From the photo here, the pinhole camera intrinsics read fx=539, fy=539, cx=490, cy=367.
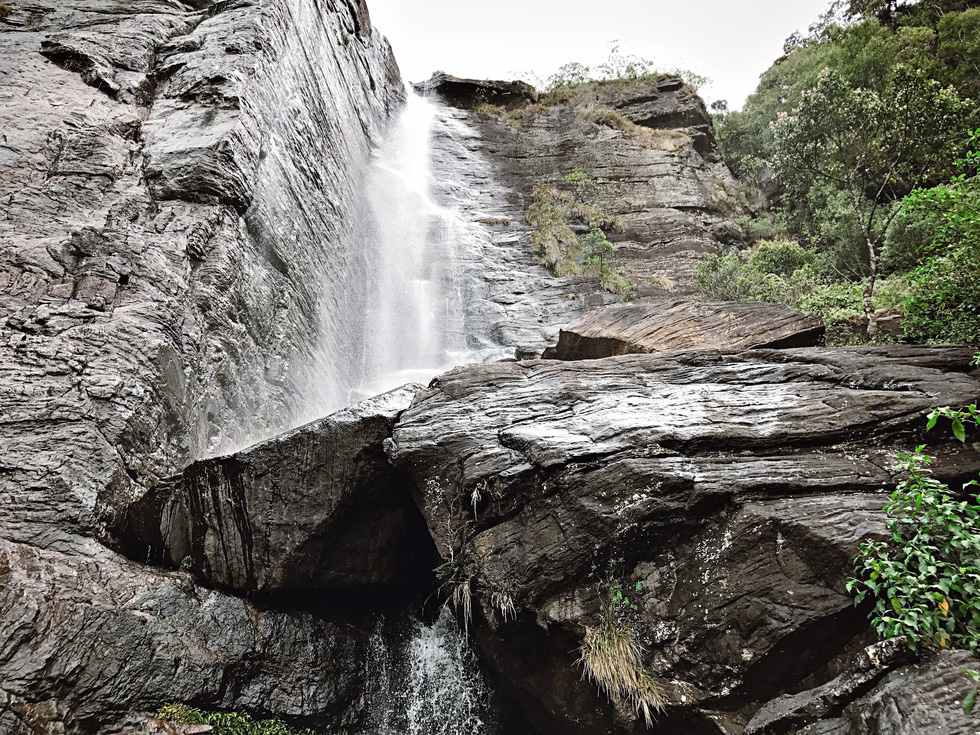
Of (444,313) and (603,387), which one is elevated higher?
(603,387)

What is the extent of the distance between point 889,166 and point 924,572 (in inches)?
490

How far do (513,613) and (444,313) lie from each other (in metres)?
9.49

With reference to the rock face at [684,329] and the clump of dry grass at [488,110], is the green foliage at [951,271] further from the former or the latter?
the clump of dry grass at [488,110]

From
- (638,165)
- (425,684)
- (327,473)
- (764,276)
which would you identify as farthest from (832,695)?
(638,165)

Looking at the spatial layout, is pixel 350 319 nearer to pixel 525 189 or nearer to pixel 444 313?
pixel 444 313

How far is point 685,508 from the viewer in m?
5.48

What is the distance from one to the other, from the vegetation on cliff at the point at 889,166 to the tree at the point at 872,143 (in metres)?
0.03

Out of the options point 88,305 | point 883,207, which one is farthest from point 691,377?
point 883,207

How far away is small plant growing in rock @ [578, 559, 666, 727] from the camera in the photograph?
5113 millimetres

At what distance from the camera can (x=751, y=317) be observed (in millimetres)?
8500

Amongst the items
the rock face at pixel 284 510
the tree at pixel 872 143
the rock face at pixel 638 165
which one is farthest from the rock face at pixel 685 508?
the rock face at pixel 638 165

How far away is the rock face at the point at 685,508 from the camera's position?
4.94m

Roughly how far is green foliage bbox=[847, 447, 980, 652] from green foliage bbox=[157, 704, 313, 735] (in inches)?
232

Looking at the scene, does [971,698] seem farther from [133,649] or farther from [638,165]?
[638,165]
